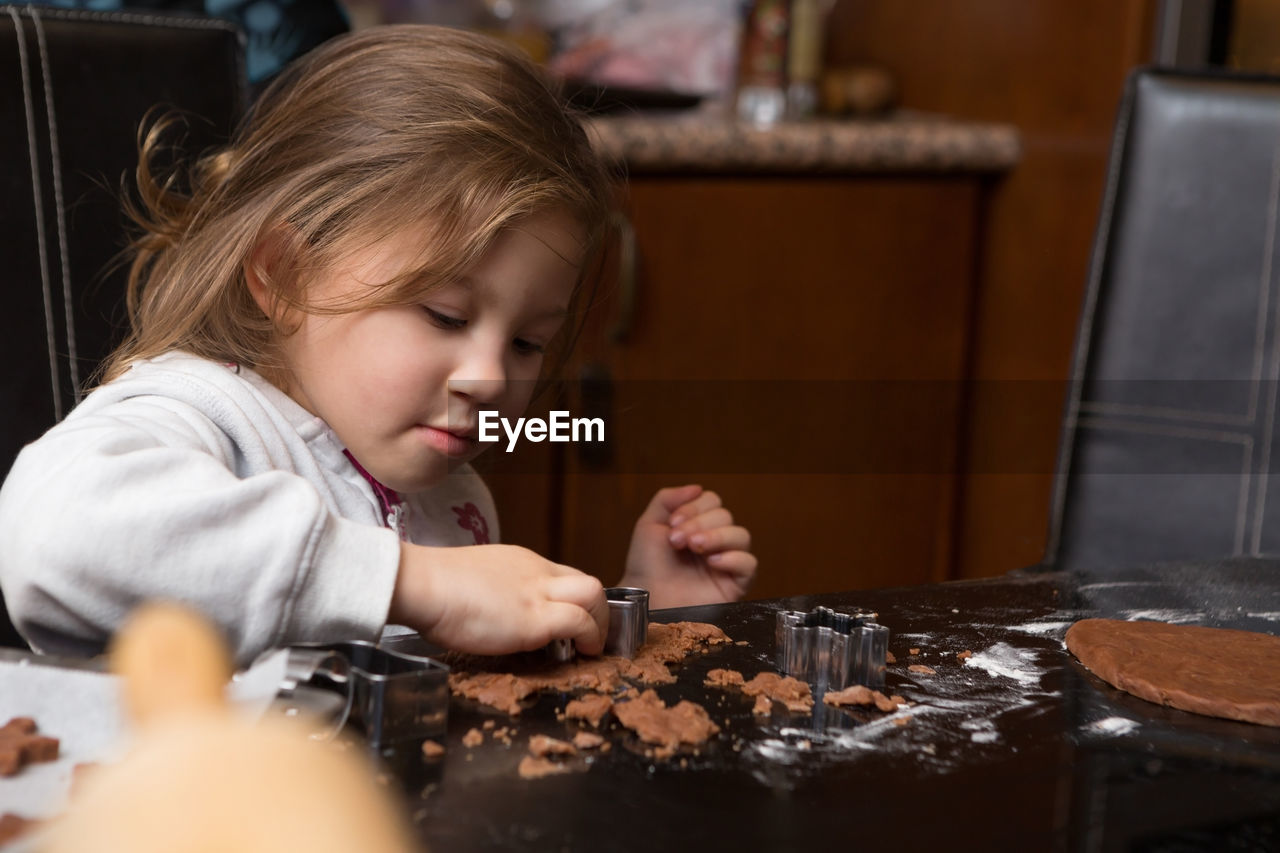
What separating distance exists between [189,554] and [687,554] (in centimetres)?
52

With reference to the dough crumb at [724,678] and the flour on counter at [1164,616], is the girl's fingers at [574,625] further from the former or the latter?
the flour on counter at [1164,616]

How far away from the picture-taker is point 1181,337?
4.64 ft

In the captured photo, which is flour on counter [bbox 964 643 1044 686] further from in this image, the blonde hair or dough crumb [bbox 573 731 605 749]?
the blonde hair

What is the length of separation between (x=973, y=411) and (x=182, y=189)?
1.70m

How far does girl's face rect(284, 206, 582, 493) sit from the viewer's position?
2.91ft

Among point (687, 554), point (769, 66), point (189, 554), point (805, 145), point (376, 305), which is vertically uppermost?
point (769, 66)

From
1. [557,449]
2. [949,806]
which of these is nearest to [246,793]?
[949,806]

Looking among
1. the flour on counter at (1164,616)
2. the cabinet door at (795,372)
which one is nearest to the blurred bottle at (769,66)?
the cabinet door at (795,372)

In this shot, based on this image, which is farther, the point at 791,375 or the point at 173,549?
the point at 791,375

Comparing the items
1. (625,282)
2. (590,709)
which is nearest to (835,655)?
(590,709)

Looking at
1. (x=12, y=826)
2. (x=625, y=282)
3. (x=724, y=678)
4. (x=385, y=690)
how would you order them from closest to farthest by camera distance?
(x=12, y=826) → (x=385, y=690) → (x=724, y=678) → (x=625, y=282)

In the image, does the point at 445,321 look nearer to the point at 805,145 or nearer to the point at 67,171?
the point at 67,171

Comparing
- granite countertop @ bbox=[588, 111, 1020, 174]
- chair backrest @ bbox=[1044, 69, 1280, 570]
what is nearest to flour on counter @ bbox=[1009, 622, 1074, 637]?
chair backrest @ bbox=[1044, 69, 1280, 570]

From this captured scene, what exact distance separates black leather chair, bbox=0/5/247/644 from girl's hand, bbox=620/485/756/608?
48 centimetres
